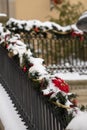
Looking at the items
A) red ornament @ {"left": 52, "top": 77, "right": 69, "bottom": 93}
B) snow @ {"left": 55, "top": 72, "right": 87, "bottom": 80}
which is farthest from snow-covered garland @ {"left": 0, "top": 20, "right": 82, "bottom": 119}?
snow @ {"left": 55, "top": 72, "right": 87, "bottom": 80}

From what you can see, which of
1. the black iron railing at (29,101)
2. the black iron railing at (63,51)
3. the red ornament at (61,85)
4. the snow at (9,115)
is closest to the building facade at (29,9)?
the black iron railing at (63,51)

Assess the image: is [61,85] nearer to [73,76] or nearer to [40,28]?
[73,76]

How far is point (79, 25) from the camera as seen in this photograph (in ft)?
12.0

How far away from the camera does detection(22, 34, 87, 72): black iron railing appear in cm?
1120

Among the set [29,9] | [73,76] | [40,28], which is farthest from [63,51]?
[29,9]

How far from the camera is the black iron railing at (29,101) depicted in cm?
481

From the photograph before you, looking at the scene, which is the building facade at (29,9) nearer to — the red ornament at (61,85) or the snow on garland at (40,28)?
the snow on garland at (40,28)

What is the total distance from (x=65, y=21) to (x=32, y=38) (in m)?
3.34

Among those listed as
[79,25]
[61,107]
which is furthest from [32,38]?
[79,25]

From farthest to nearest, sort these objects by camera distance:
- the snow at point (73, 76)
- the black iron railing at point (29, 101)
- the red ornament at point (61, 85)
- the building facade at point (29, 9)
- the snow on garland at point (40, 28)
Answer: the building facade at point (29, 9) < the snow on garland at point (40, 28) < the snow at point (73, 76) < the red ornament at point (61, 85) < the black iron railing at point (29, 101)

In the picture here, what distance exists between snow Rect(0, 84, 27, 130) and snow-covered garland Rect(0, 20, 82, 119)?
22.3 inches

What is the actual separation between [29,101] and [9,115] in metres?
0.32

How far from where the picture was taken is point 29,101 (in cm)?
575

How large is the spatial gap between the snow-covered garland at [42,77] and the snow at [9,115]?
566mm
